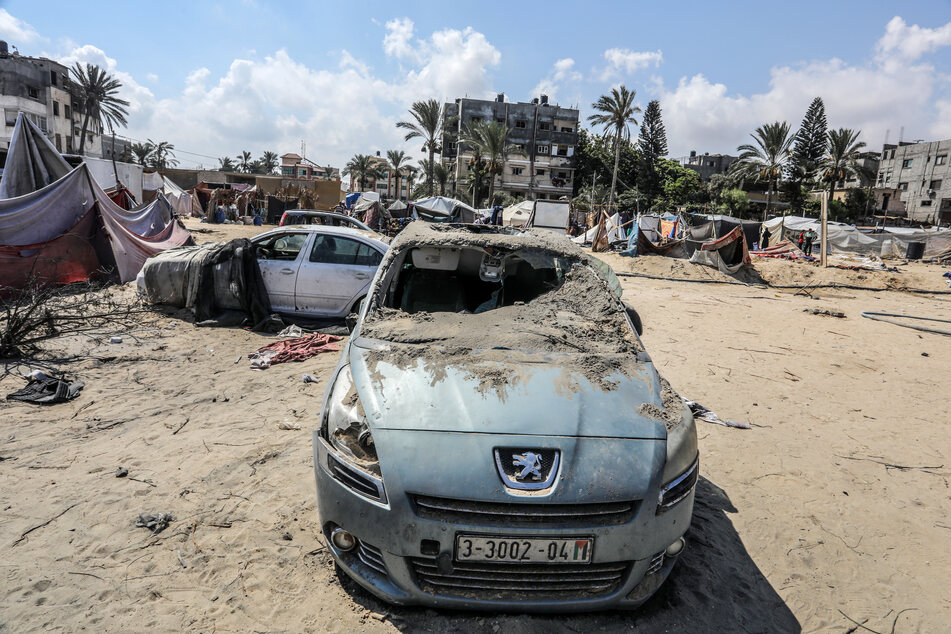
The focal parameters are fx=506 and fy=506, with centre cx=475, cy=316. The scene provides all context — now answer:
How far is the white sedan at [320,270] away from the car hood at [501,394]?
4.93m

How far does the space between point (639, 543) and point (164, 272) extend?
26.2 ft

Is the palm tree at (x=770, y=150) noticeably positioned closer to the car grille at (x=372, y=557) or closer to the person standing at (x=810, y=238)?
the person standing at (x=810, y=238)

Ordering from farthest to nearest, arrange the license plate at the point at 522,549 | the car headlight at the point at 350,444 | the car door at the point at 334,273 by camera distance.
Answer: the car door at the point at 334,273, the car headlight at the point at 350,444, the license plate at the point at 522,549

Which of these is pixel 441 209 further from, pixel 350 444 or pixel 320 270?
pixel 350 444

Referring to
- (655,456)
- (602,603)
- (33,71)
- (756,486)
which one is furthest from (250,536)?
(33,71)

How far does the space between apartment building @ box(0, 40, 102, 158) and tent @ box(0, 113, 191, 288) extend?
142 feet

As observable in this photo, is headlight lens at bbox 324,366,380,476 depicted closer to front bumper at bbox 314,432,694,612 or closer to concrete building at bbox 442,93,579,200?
front bumper at bbox 314,432,694,612

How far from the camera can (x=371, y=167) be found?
7119cm

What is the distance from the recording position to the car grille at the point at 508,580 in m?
2.02

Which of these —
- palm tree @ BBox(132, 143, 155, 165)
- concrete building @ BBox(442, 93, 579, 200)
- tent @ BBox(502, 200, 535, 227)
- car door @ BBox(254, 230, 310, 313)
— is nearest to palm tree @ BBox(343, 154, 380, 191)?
concrete building @ BBox(442, 93, 579, 200)

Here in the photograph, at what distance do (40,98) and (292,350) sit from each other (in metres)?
61.3

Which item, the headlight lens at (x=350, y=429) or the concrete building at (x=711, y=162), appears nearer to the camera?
the headlight lens at (x=350, y=429)

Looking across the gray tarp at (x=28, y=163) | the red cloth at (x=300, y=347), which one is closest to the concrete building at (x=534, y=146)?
the gray tarp at (x=28, y=163)

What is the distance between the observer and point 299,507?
3039 millimetres
